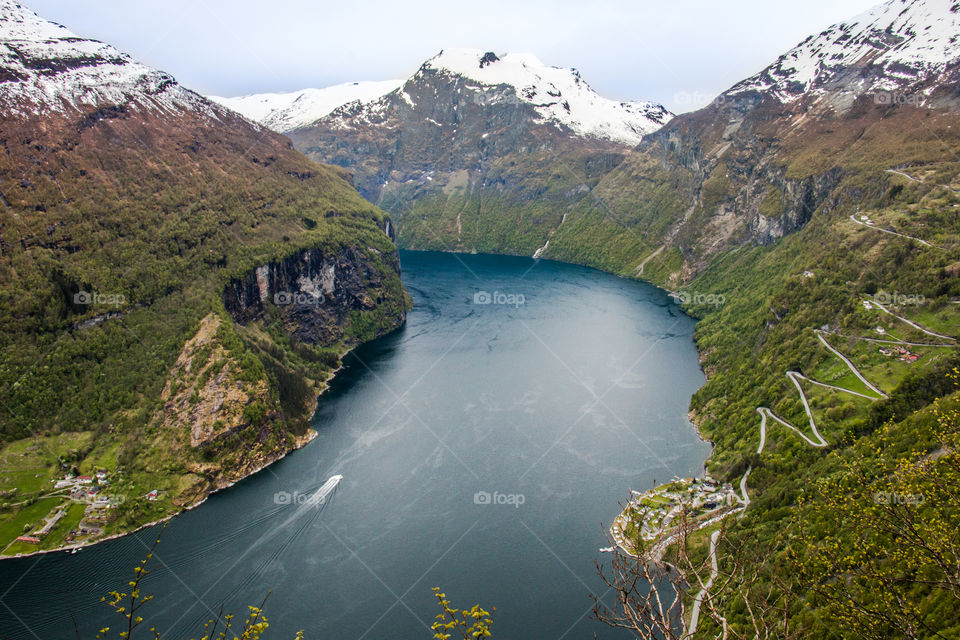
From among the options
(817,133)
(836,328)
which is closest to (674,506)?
(836,328)

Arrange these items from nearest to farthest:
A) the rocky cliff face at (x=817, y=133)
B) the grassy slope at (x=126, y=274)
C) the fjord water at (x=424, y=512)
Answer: the fjord water at (x=424, y=512), the grassy slope at (x=126, y=274), the rocky cliff face at (x=817, y=133)

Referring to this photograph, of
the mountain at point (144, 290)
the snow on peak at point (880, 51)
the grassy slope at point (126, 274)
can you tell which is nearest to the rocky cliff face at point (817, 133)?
the snow on peak at point (880, 51)

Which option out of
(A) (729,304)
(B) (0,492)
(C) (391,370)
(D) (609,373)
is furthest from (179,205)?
(A) (729,304)

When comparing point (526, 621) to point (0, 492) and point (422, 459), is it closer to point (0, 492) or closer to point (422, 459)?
point (422, 459)

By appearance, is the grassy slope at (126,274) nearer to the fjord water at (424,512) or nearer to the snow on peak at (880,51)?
the fjord water at (424,512)

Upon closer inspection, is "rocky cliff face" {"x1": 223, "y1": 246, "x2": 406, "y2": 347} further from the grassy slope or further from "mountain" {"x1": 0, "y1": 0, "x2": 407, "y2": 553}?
the grassy slope

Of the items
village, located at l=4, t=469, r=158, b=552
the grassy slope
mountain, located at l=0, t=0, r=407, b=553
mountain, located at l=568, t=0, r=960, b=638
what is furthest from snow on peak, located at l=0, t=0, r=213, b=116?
mountain, located at l=568, t=0, r=960, b=638
